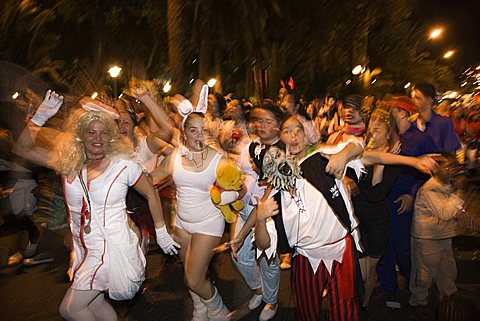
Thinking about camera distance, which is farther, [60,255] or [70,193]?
[60,255]

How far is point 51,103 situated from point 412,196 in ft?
12.0

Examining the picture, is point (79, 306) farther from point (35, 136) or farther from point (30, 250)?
point (30, 250)

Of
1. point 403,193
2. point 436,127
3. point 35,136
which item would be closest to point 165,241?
point 35,136

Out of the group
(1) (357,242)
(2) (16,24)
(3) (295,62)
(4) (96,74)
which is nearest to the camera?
(1) (357,242)

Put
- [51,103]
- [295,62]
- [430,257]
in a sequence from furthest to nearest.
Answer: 1. [295,62]
2. [430,257]
3. [51,103]

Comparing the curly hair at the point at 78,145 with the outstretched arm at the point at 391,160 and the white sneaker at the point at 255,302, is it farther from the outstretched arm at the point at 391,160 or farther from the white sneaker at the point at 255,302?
the white sneaker at the point at 255,302

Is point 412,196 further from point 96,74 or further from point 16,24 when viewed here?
point 96,74

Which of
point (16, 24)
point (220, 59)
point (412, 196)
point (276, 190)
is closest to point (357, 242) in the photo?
point (276, 190)

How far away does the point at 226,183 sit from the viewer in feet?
13.0

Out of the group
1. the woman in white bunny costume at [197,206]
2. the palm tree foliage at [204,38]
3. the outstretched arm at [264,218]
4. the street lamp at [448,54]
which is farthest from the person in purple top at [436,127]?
the street lamp at [448,54]

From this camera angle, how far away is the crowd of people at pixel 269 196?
3.13 metres

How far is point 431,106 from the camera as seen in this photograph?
530 cm

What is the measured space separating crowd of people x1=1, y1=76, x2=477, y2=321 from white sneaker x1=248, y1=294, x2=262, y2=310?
0.5 inches

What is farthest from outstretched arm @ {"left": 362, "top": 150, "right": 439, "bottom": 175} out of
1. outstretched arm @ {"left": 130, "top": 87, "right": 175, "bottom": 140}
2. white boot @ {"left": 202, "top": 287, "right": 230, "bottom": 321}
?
outstretched arm @ {"left": 130, "top": 87, "right": 175, "bottom": 140}
